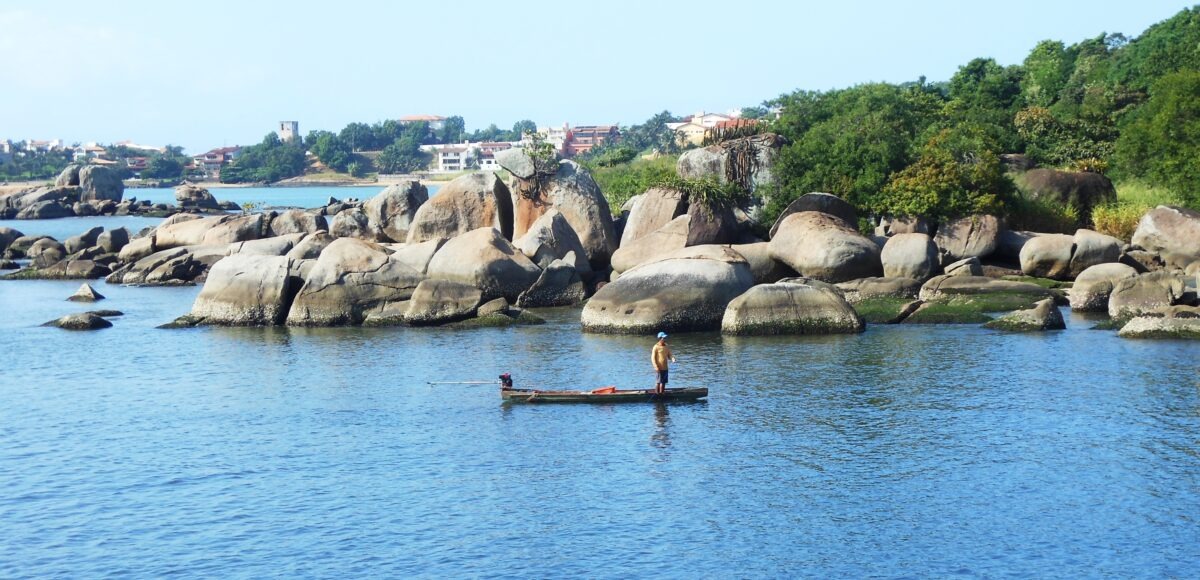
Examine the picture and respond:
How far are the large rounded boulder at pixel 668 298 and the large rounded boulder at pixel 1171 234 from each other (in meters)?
16.1

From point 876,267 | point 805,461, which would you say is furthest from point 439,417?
point 876,267

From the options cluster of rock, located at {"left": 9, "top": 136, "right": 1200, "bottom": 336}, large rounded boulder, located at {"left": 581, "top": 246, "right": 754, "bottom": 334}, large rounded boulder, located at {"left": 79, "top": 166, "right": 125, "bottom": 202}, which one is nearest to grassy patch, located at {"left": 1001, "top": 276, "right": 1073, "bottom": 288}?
cluster of rock, located at {"left": 9, "top": 136, "right": 1200, "bottom": 336}

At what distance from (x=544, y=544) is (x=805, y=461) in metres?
6.71

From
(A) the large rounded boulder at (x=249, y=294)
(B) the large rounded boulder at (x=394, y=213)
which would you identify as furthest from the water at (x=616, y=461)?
(B) the large rounded boulder at (x=394, y=213)

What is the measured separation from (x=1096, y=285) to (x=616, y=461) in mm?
23329

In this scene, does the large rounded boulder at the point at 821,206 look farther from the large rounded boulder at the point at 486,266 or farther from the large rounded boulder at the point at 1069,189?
the large rounded boulder at the point at 486,266

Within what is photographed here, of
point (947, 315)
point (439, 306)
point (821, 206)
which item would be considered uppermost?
point (821, 206)

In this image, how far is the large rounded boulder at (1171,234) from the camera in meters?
Result: 46.8

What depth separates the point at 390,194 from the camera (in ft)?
194

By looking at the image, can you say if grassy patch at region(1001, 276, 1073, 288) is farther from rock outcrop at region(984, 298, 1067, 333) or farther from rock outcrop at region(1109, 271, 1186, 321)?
rock outcrop at region(984, 298, 1067, 333)

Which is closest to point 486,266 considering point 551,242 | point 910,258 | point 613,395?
point 551,242

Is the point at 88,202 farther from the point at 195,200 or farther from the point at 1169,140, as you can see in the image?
the point at 1169,140

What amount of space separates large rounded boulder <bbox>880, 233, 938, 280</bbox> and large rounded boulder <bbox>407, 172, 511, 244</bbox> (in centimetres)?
1644

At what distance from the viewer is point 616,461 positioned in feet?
85.7
